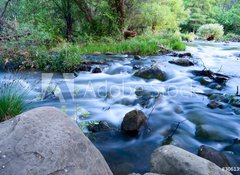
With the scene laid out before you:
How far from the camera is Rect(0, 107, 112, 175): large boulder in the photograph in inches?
82.0

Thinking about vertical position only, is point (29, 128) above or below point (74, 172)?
above

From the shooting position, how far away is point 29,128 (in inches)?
93.9

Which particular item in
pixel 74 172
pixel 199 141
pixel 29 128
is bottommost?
pixel 199 141

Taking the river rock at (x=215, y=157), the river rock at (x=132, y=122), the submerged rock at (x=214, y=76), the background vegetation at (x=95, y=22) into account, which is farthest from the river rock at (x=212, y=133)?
the background vegetation at (x=95, y=22)

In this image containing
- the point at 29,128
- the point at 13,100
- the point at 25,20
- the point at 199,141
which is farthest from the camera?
the point at 25,20

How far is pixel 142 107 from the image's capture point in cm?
545

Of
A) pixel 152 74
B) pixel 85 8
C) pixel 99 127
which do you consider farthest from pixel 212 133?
pixel 85 8

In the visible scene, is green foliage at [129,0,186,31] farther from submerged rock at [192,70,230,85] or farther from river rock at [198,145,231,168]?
river rock at [198,145,231,168]

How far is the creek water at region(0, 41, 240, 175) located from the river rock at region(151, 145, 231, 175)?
2.00ft

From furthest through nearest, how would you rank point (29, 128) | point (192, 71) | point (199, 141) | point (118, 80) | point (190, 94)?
1. point (192, 71)
2. point (118, 80)
3. point (190, 94)
4. point (199, 141)
5. point (29, 128)

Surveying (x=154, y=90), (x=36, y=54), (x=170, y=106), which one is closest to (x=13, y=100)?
(x=170, y=106)

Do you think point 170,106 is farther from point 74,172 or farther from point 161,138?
point 74,172

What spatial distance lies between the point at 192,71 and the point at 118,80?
8.31 feet

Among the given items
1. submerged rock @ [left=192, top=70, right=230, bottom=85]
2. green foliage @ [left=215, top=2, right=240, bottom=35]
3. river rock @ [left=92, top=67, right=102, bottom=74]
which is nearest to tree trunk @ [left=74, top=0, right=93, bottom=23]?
river rock @ [left=92, top=67, right=102, bottom=74]
